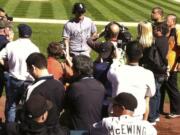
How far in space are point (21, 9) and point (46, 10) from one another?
1212 mm

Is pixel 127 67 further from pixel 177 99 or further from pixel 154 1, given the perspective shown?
pixel 154 1

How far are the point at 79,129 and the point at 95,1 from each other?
75.4ft

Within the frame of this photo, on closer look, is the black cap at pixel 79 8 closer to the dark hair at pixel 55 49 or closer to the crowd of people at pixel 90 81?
the crowd of people at pixel 90 81

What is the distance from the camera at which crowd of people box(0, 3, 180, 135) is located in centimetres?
609

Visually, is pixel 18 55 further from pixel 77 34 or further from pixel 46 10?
pixel 46 10

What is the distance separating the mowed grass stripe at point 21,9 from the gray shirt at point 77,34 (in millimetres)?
12062

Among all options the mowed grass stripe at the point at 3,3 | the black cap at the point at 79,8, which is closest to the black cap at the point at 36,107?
the black cap at the point at 79,8

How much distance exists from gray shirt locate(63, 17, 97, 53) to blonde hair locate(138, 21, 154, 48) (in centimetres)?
264

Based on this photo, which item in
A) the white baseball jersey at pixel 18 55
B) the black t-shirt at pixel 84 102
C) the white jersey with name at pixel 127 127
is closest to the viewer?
the white jersey with name at pixel 127 127

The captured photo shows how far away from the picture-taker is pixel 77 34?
39.2ft

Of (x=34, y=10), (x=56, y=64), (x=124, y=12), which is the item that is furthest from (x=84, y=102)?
(x=124, y=12)

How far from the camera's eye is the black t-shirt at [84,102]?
287 inches

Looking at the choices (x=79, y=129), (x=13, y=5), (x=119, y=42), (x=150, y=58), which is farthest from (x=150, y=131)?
(x=13, y=5)

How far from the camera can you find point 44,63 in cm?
734
